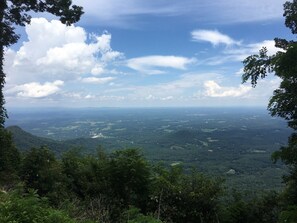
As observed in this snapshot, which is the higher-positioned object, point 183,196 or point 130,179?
point 130,179

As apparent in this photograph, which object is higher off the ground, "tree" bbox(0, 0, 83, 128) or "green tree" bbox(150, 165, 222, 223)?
"tree" bbox(0, 0, 83, 128)

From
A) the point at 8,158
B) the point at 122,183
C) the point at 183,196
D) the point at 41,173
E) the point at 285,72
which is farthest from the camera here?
the point at 122,183

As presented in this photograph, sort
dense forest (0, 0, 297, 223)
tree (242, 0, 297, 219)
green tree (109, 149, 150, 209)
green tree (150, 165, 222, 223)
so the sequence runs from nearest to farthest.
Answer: tree (242, 0, 297, 219) < dense forest (0, 0, 297, 223) < green tree (150, 165, 222, 223) < green tree (109, 149, 150, 209)

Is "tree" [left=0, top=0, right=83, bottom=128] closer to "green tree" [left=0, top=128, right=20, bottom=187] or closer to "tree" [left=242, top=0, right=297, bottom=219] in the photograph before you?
"green tree" [left=0, top=128, right=20, bottom=187]

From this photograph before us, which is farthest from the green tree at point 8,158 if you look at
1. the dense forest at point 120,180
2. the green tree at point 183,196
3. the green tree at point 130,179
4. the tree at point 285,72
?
the tree at point 285,72

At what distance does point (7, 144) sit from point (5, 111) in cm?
203

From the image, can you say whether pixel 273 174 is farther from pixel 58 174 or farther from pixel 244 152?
pixel 58 174

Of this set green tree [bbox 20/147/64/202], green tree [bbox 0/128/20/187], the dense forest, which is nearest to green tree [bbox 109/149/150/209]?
the dense forest

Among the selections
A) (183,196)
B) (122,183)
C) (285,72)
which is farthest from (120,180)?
(285,72)

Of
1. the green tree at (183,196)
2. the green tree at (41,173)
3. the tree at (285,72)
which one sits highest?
the tree at (285,72)

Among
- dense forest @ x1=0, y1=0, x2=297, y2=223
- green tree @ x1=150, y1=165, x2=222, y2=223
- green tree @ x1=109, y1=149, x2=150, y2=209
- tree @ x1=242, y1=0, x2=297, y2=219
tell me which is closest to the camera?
tree @ x1=242, y1=0, x2=297, y2=219

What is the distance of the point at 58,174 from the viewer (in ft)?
60.2

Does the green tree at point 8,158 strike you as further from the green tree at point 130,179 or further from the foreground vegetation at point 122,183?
the green tree at point 130,179

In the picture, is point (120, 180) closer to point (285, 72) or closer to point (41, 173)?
point (41, 173)
